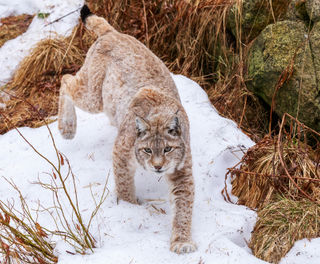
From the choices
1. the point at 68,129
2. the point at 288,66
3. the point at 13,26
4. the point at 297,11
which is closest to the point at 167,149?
the point at 68,129

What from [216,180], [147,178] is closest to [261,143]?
[216,180]

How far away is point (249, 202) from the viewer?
12.1 ft

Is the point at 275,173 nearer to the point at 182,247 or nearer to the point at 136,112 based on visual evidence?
the point at 182,247

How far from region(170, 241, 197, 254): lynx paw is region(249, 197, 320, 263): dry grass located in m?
0.49

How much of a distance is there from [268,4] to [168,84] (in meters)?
1.97

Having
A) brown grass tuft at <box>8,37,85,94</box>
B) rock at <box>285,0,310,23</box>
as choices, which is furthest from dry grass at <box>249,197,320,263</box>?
brown grass tuft at <box>8,37,85,94</box>

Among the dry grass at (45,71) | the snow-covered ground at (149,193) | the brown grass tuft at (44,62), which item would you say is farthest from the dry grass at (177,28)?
the brown grass tuft at (44,62)

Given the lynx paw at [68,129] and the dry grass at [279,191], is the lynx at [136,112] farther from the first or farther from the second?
the dry grass at [279,191]

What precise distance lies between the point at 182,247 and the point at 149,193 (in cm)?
94

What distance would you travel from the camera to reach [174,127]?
130 inches

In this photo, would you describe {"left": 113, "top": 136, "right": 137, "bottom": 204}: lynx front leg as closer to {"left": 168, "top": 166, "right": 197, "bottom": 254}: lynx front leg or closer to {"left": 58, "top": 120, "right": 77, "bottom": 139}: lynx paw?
{"left": 168, "top": 166, "right": 197, "bottom": 254}: lynx front leg

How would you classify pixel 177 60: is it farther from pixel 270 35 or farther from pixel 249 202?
pixel 249 202

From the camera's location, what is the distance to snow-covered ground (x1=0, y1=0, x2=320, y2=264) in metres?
3.04

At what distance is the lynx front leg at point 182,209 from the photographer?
3135mm
